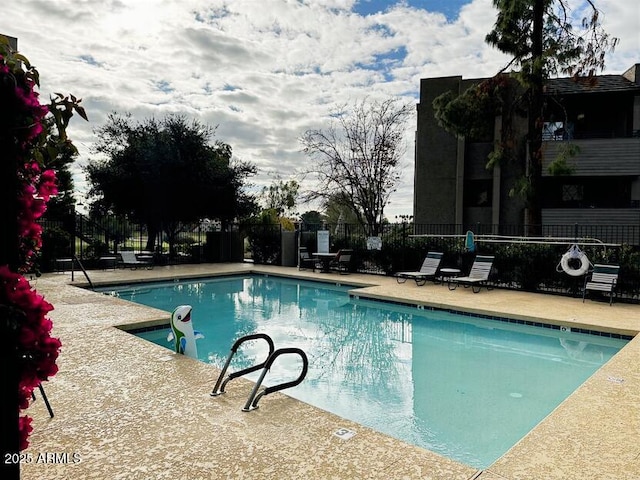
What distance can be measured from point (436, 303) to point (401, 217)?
5.56m

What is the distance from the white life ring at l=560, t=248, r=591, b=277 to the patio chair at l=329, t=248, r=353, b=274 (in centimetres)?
613

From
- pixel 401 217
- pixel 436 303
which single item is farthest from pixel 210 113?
pixel 436 303

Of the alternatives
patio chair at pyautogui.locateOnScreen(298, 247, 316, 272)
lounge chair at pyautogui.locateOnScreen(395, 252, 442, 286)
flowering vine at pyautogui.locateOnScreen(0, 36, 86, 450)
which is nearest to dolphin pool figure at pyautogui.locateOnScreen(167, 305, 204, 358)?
flowering vine at pyautogui.locateOnScreen(0, 36, 86, 450)

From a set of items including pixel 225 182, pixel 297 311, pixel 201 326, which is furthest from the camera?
pixel 225 182

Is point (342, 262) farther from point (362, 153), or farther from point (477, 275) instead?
point (362, 153)

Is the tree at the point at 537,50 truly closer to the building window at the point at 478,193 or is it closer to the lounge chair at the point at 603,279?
the lounge chair at the point at 603,279

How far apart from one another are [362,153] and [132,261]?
1199 centimetres

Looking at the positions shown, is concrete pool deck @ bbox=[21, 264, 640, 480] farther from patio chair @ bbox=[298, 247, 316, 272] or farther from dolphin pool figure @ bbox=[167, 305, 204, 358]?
patio chair @ bbox=[298, 247, 316, 272]

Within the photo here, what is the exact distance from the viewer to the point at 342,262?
46.9 ft

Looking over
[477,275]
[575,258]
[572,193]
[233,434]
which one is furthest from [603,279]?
[572,193]

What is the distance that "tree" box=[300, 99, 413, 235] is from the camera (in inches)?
858

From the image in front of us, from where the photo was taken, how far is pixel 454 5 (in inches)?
507

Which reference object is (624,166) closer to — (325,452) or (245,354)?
(245,354)

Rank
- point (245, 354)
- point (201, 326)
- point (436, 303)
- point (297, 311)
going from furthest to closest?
point (297, 311) < point (436, 303) < point (201, 326) < point (245, 354)
